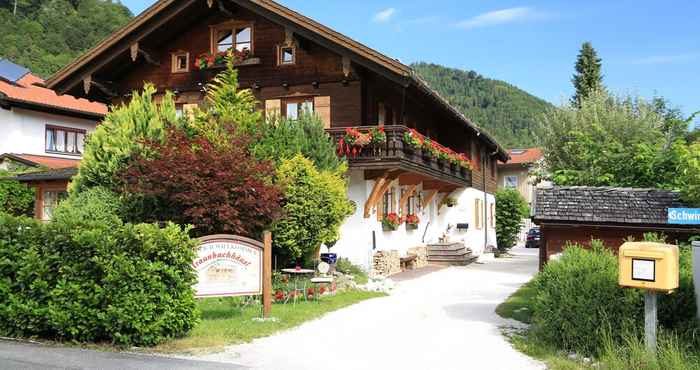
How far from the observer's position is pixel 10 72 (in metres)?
32.9

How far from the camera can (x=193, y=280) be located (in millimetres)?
9398

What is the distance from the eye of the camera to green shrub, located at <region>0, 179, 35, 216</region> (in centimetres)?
2538

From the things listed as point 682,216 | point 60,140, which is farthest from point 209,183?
point 60,140

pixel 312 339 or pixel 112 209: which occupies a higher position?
pixel 112 209

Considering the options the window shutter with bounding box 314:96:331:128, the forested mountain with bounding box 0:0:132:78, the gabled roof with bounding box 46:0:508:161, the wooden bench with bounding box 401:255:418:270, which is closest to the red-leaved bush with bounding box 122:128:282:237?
the gabled roof with bounding box 46:0:508:161

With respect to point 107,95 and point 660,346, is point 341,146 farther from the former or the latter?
point 660,346

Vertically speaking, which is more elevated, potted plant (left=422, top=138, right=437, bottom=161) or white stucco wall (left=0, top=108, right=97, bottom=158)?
white stucco wall (left=0, top=108, right=97, bottom=158)

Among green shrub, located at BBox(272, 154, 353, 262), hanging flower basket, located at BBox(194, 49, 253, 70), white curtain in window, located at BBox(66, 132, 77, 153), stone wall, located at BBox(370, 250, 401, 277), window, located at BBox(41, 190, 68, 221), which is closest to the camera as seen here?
green shrub, located at BBox(272, 154, 353, 262)

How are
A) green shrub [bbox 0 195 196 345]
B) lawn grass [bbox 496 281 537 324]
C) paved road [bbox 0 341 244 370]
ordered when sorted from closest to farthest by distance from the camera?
paved road [bbox 0 341 244 370] < green shrub [bbox 0 195 196 345] < lawn grass [bbox 496 281 537 324]

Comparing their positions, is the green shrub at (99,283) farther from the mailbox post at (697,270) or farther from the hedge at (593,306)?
the mailbox post at (697,270)

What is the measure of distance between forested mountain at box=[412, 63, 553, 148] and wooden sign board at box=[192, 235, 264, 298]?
79078 mm

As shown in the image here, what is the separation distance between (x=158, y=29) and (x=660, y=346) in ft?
60.8

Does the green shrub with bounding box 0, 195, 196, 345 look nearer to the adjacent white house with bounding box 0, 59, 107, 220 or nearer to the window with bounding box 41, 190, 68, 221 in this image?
the window with bounding box 41, 190, 68, 221

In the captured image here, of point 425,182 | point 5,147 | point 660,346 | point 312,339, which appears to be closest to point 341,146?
point 425,182
